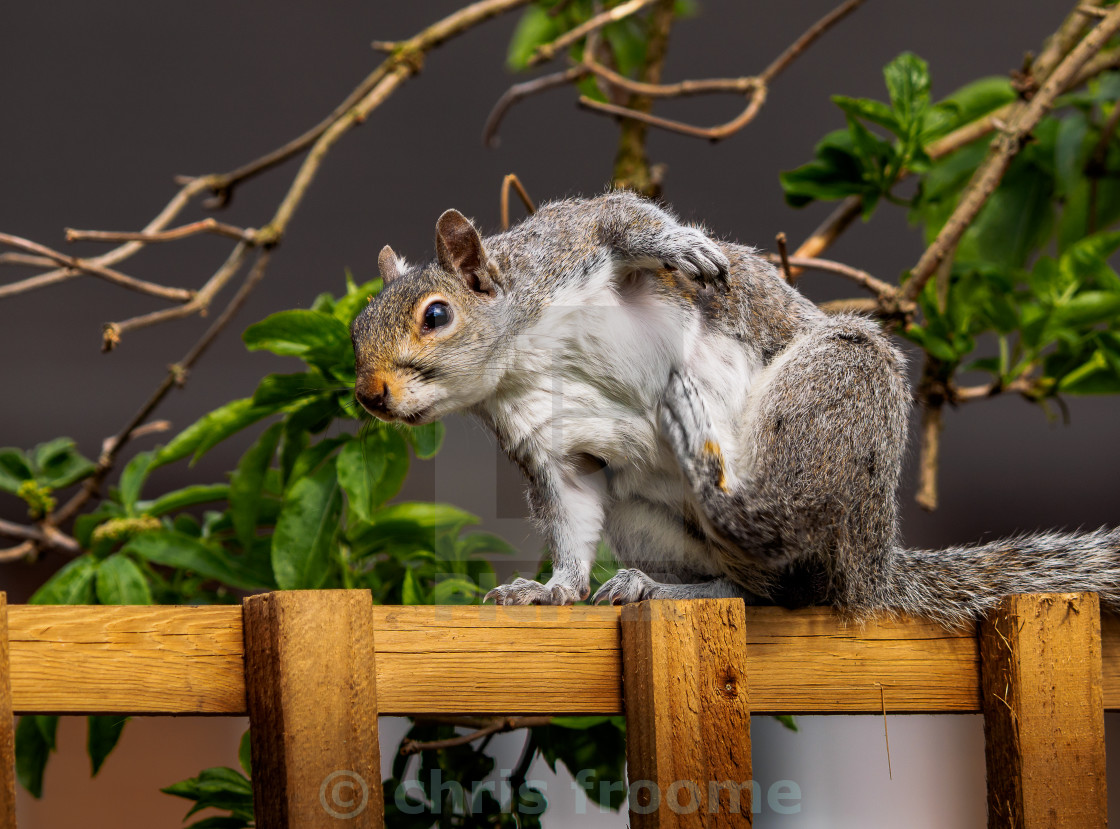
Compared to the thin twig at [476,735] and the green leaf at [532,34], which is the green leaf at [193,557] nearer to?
the thin twig at [476,735]

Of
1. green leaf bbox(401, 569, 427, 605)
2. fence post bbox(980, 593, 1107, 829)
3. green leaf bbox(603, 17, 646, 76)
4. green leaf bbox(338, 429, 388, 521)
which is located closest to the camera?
fence post bbox(980, 593, 1107, 829)

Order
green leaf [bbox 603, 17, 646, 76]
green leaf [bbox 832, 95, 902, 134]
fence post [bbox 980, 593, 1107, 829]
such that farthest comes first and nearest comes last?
green leaf [bbox 603, 17, 646, 76] → green leaf [bbox 832, 95, 902, 134] → fence post [bbox 980, 593, 1107, 829]

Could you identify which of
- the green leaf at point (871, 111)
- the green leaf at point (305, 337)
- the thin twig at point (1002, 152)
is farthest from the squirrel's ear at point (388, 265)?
the thin twig at point (1002, 152)

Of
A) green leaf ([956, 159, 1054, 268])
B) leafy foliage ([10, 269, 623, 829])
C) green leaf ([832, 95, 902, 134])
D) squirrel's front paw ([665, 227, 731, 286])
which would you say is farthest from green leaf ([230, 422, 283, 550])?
green leaf ([956, 159, 1054, 268])

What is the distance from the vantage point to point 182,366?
1.41 metres

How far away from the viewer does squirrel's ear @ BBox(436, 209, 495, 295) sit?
1.10m

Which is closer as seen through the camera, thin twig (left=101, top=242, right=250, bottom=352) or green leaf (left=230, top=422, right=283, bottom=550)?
thin twig (left=101, top=242, right=250, bottom=352)

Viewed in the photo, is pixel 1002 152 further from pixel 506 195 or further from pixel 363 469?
pixel 363 469

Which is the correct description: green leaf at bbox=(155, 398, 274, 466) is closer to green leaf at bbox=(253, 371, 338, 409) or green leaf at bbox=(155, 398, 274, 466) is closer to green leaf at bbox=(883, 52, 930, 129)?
green leaf at bbox=(253, 371, 338, 409)

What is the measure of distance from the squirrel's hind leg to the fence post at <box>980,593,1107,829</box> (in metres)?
0.27

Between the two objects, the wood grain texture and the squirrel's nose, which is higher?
the squirrel's nose

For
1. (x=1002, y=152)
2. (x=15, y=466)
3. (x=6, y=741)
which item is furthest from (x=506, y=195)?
(x=6, y=741)

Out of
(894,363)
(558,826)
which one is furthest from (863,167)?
(558,826)

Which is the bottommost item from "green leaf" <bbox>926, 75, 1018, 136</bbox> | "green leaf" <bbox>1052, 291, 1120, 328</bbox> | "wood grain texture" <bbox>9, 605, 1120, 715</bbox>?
"wood grain texture" <bbox>9, 605, 1120, 715</bbox>
